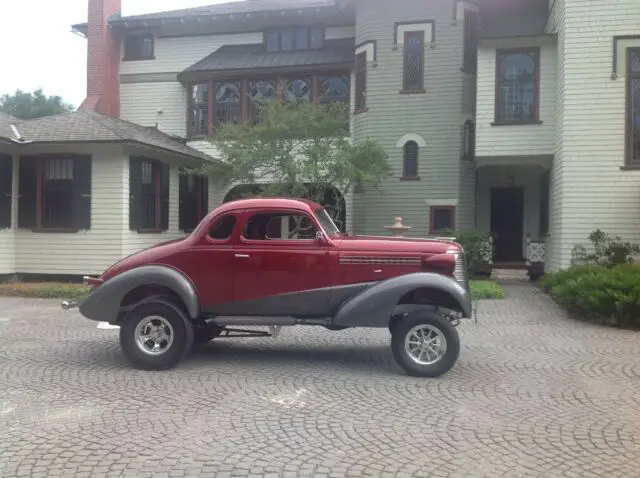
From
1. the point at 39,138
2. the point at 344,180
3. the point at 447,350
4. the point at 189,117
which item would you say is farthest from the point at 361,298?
the point at 189,117

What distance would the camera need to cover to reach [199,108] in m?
22.4

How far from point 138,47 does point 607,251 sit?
18.3m

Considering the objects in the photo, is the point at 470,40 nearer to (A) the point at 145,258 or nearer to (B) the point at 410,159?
(B) the point at 410,159

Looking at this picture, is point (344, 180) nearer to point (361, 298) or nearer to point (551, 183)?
point (551, 183)

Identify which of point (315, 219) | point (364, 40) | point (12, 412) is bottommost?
point (12, 412)

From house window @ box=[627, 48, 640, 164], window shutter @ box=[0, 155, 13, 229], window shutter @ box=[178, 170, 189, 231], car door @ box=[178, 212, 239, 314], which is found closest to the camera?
car door @ box=[178, 212, 239, 314]

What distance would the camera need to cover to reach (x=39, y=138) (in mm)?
15820

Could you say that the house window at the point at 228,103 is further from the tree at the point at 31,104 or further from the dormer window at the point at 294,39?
the tree at the point at 31,104

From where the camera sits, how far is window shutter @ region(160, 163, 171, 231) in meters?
18.1

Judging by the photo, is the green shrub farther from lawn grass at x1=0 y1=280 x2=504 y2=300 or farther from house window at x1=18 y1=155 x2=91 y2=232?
house window at x1=18 y1=155 x2=91 y2=232

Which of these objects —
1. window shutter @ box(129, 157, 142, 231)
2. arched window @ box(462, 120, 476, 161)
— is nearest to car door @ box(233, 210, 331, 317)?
window shutter @ box(129, 157, 142, 231)

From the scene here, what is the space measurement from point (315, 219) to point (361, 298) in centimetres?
112

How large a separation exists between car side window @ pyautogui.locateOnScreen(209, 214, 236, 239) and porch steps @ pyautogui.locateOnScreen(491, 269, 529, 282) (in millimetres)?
12731

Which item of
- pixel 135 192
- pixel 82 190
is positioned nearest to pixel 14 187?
pixel 82 190
